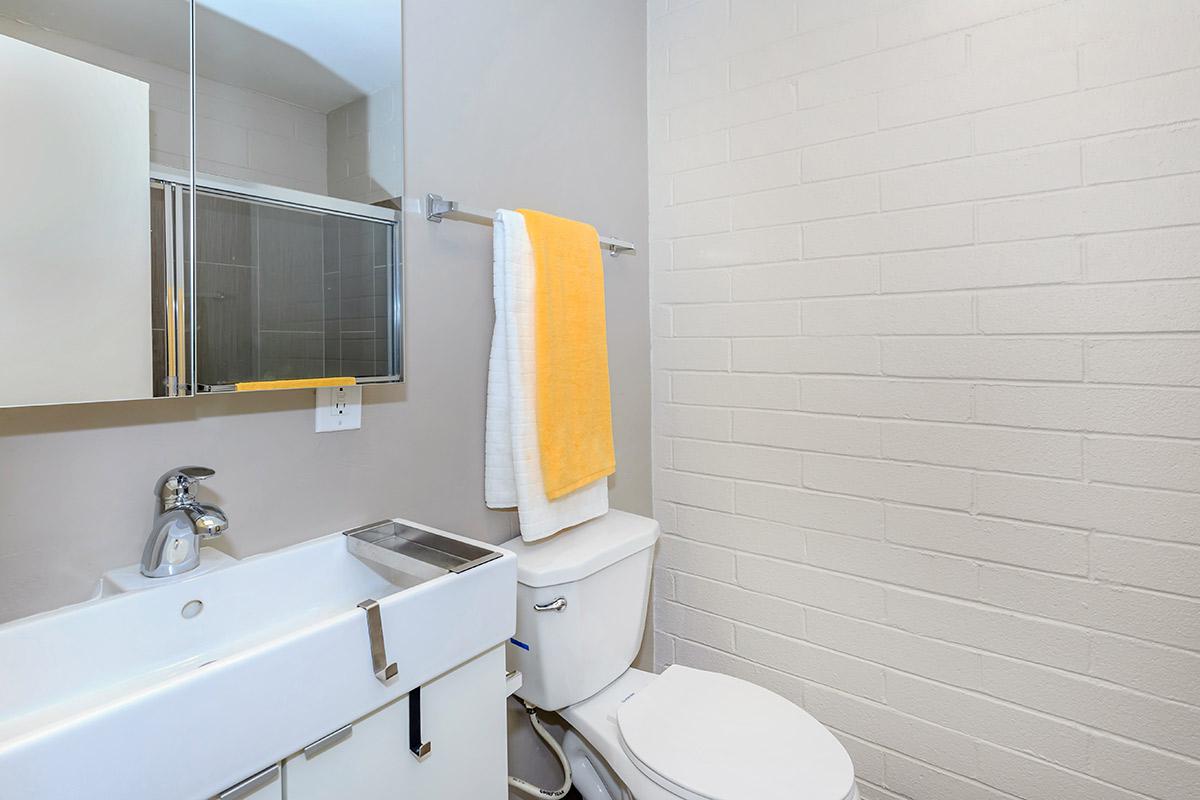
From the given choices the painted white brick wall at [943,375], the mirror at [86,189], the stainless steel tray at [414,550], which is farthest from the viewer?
the painted white brick wall at [943,375]

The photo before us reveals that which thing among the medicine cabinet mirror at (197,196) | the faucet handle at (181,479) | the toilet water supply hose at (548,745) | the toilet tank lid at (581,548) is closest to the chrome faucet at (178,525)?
the faucet handle at (181,479)

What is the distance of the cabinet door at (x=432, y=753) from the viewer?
843mm

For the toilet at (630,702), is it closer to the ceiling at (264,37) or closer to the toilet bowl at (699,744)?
the toilet bowl at (699,744)

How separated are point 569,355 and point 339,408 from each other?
53cm

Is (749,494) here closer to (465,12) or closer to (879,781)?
(879,781)

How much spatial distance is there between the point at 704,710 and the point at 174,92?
1451 millimetres

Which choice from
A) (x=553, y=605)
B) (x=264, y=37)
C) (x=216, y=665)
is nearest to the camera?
(x=216, y=665)

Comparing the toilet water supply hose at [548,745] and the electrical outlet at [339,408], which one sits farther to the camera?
the toilet water supply hose at [548,745]

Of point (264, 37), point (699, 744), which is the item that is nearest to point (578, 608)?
point (699, 744)

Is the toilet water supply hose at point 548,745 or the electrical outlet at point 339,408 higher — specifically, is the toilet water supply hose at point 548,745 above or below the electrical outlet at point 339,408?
below

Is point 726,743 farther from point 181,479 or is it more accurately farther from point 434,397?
point 181,479

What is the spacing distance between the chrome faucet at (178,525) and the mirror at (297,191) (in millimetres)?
152

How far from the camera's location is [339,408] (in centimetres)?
120

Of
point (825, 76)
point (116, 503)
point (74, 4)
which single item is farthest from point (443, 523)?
point (825, 76)
